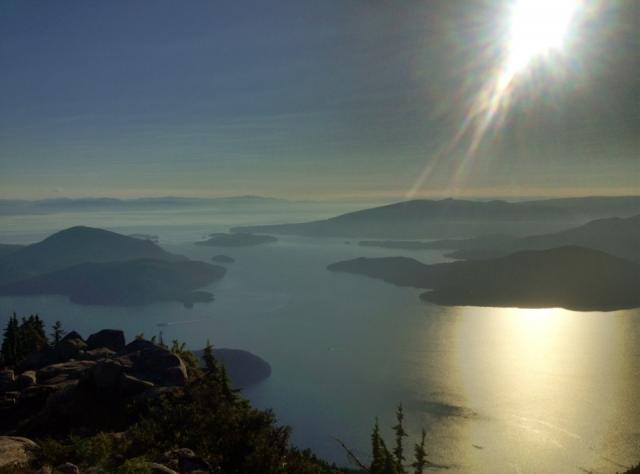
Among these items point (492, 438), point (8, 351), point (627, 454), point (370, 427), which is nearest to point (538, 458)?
point (492, 438)

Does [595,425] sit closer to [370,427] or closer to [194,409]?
[370,427]

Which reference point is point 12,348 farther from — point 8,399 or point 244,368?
point 244,368

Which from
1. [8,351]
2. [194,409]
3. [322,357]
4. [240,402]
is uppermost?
[194,409]

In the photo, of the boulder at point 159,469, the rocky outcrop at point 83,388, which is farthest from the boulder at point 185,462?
the rocky outcrop at point 83,388

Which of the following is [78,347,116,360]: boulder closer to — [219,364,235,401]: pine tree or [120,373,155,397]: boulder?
[120,373,155,397]: boulder

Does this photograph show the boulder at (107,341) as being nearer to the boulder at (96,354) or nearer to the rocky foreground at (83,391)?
the boulder at (96,354)

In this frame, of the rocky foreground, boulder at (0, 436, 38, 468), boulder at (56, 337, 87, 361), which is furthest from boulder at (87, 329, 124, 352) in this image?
boulder at (0, 436, 38, 468)

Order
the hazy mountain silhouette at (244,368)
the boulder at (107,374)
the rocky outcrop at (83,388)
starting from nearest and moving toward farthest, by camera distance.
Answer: the rocky outcrop at (83,388)
the boulder at (107,374)
the hazy mountain silhouette at (244,368)
